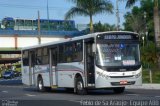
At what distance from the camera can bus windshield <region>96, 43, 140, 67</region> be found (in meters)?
25.5

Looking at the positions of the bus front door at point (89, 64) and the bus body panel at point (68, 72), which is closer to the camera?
the bus front door at point (89, 64)

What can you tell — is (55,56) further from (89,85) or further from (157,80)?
(157,80)

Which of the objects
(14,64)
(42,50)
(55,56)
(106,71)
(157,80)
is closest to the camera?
(106,71)

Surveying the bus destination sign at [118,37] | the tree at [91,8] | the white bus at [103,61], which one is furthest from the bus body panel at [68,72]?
the tree at [91,8]

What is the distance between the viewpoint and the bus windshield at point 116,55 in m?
25.5

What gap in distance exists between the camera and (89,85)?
26.0 metres

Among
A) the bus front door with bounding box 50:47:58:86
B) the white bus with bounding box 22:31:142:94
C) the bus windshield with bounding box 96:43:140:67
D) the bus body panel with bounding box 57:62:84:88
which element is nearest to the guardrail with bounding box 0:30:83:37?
the bus front door with bounding box 50:47:58:86

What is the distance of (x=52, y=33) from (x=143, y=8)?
144 ft

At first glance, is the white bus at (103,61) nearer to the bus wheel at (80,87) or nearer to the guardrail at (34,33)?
the bus wheel at (80,87)

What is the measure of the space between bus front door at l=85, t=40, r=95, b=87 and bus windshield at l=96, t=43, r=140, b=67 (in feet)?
1.89

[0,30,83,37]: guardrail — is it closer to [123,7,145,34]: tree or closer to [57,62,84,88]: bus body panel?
[123,7,145,34]: tree

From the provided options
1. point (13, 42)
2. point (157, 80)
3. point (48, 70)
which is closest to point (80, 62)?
point (48, 70)

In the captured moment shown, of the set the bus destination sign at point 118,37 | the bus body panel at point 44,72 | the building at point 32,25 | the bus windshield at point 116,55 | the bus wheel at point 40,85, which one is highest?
the building at point 32,25

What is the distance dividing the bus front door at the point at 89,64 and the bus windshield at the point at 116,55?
58 cm
